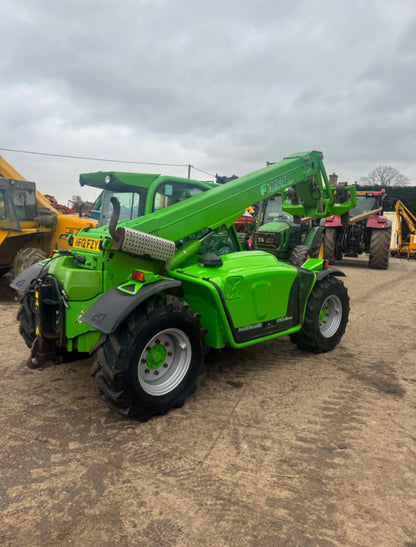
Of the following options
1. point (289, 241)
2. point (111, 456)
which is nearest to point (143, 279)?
point (111, 456)

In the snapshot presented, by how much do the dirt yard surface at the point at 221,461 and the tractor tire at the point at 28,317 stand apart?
46cm

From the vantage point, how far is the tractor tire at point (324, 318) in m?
4.52

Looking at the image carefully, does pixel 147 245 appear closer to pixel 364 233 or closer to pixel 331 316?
pixel 331 316

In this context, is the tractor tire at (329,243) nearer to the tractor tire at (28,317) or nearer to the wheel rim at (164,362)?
the wheel rim at (164,362)

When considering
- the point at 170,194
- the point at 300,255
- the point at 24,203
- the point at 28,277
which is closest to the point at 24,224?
the point at 24,203

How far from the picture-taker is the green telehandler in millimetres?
2961

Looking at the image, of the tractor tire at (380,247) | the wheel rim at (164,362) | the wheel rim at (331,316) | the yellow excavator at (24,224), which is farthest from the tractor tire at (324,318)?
the tractor tire at (380,247)

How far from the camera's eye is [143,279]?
10.2ft

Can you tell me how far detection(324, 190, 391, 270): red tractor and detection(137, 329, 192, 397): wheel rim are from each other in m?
10.8

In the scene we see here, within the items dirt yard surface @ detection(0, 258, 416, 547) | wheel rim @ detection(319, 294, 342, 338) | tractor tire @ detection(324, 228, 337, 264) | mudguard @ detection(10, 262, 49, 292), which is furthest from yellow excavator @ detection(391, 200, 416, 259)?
mudguard @ detection(10, 262, 49, 292)

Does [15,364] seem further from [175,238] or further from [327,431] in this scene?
[327,431]

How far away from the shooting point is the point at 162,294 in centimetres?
327

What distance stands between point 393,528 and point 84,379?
2782mm

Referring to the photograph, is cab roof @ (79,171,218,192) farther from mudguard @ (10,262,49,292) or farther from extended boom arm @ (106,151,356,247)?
mudguard @ (10,262,49,292)
